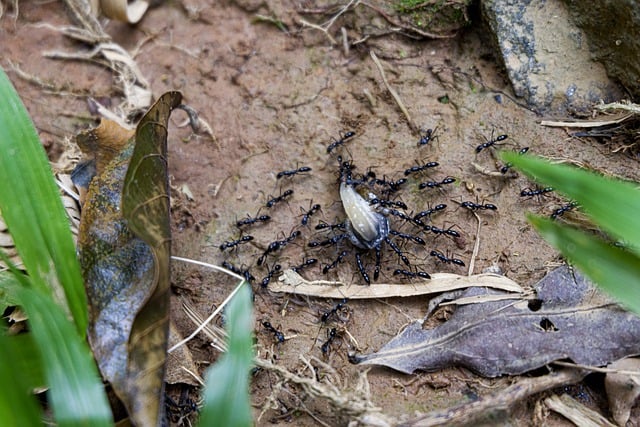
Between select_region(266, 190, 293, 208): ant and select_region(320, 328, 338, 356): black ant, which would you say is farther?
select_region(266, 190, 293, 208): ant

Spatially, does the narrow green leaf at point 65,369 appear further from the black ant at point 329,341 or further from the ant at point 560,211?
the ant at point 560,211

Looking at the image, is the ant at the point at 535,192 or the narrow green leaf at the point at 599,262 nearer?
the narrow green leaf at the point at 599,262

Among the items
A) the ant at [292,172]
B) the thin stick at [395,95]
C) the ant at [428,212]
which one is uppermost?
the thin stick at [395,95]

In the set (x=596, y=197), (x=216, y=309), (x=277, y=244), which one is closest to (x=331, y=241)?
(x=277, y=244)

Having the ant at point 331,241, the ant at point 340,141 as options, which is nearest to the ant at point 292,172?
the ant at point 340,141

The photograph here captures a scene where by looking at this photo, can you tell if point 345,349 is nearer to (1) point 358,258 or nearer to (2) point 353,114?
(1) point 358,258

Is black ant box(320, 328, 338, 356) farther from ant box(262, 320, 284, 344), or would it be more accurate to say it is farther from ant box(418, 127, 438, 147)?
ant box(418, 127, 438, 147)

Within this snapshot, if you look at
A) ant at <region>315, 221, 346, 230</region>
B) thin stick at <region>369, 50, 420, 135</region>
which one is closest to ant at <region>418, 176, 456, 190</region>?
thin stick at <region>369, 50, 420, 135</region>
